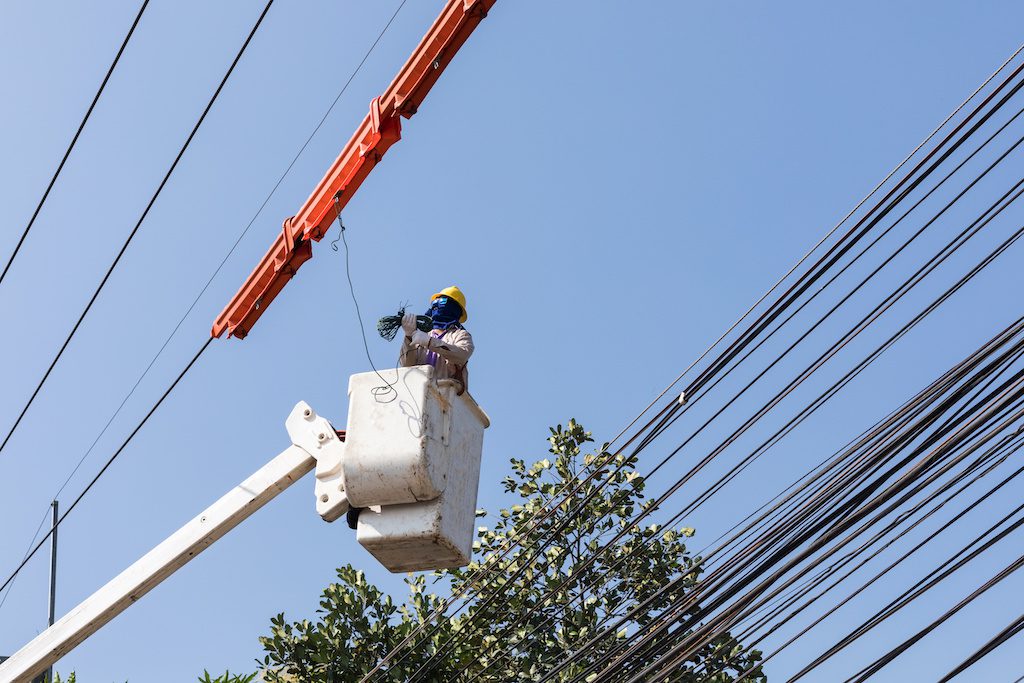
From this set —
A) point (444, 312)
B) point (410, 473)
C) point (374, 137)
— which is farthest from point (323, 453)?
point (374, 137)

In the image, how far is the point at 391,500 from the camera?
5.76 m

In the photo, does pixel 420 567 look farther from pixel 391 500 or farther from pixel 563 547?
pixel 563 547

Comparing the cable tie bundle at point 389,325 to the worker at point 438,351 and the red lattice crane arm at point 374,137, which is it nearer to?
the worker at point 438,351

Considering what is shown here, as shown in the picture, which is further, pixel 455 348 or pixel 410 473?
pixel 455 348

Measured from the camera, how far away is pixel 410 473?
5.66 m

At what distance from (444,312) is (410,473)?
1241mm

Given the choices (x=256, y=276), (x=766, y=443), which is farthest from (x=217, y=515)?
(x=766, y=443)

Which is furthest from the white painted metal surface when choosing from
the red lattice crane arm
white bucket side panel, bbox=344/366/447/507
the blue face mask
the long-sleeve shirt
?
the red lattice crane arm

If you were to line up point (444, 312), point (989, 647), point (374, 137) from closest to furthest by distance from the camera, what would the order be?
point (989, 647)
point (444, 312)
point (374, 137)

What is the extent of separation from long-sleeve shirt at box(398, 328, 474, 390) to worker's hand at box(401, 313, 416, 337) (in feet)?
0.10

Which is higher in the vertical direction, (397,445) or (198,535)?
(198,535)

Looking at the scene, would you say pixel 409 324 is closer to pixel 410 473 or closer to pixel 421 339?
pixel 421 339

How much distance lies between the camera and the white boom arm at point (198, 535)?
628 centimetres

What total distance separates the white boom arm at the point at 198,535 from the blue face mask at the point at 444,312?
0.78m
